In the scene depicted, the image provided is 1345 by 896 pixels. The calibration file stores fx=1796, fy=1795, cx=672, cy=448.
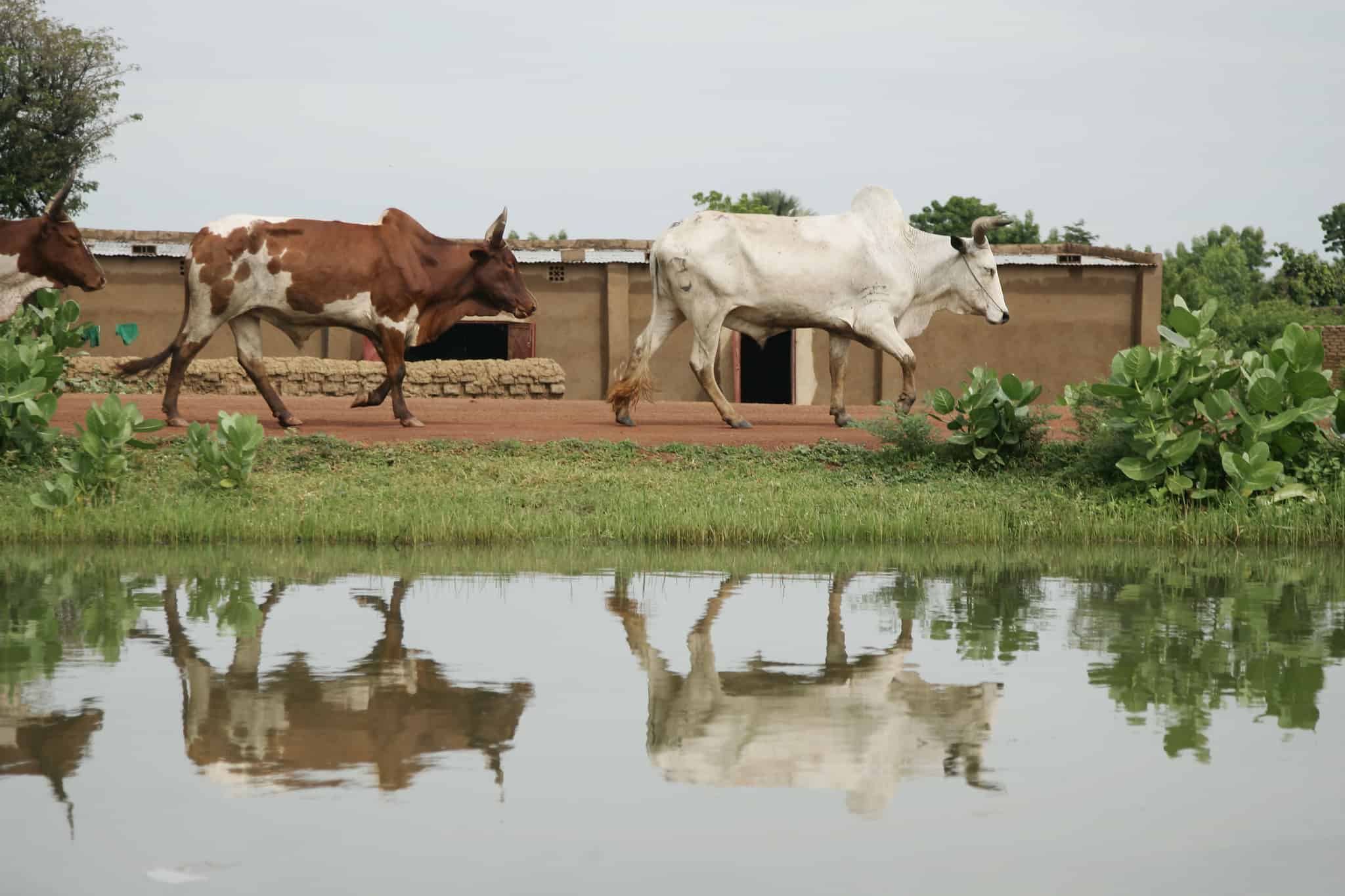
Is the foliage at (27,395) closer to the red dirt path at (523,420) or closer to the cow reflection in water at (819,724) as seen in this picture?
the red dirt path at (523,420)

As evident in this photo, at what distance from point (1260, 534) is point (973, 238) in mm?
5161

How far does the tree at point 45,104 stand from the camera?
102 ft

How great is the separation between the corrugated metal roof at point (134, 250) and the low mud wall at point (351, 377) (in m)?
2.66

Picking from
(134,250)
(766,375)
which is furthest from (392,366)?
(766,375)

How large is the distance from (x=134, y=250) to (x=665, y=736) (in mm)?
20801

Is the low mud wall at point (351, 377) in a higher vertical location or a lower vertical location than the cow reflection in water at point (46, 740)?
higher

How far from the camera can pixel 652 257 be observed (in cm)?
1488

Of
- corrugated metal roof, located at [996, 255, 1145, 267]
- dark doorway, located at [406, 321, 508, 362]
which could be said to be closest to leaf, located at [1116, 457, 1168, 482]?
corrugated metal roof, located at [996, 255, 1145, 267]

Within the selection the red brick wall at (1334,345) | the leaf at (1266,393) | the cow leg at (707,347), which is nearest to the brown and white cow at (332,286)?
the cow leg at (707,347)

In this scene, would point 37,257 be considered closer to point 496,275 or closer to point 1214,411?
point 496,275

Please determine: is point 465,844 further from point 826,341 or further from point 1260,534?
point 826,341

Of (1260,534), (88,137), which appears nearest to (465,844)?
(1260,534)

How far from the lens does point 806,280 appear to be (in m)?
14.7

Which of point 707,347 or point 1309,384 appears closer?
point 1309,384
